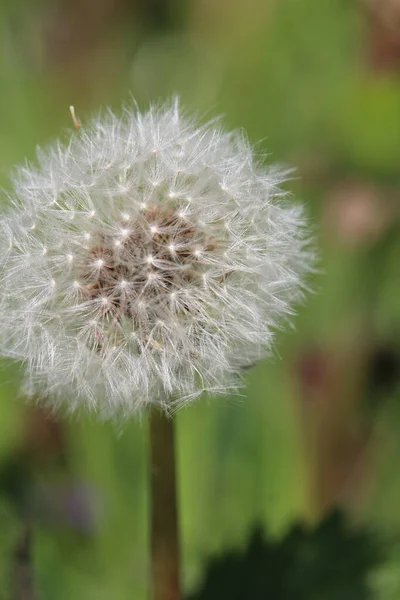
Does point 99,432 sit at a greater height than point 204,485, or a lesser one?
greater

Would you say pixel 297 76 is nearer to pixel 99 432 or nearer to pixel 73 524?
pixel 99 432

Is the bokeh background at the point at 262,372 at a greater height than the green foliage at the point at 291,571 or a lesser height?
greater

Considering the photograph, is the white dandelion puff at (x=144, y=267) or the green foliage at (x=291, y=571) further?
the green foliage at (x=291, y=571)

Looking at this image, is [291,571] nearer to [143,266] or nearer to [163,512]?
[163,512]

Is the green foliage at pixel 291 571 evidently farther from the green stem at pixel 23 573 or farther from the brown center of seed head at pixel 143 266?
the brown center of seed head at pixel 143 266

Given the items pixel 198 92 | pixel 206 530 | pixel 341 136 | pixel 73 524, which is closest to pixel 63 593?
pixel 73 524

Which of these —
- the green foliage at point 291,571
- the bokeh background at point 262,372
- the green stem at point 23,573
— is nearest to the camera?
the green stem at point 23,573

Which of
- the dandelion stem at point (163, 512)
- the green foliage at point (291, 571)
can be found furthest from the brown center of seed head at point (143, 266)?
the green foliage at point (291, 571)

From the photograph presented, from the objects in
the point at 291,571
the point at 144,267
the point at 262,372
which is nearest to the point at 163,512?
the point at 144,267

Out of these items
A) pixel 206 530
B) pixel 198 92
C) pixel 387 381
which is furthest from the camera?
pixel 198 92
